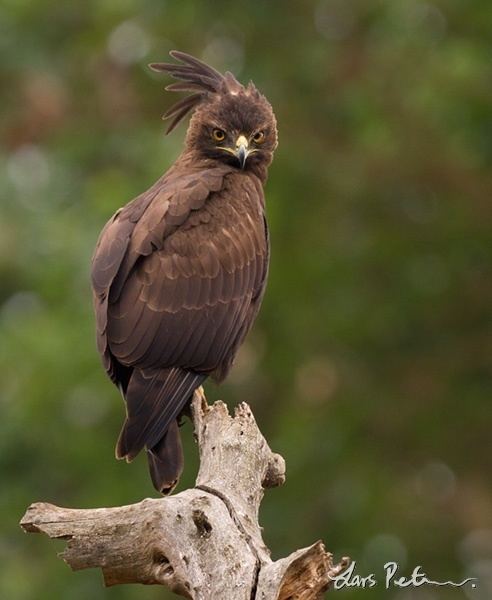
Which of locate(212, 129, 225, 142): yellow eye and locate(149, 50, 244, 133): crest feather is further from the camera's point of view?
locate(149, 50, 244, 133): crest feather

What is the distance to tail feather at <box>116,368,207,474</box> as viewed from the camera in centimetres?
730

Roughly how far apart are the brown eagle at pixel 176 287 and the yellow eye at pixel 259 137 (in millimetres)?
71

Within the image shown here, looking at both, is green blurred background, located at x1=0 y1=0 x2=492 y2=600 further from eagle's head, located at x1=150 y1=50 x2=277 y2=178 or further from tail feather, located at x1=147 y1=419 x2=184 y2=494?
tail feather, located at x1=147 y1=419 x2=184 y2=494

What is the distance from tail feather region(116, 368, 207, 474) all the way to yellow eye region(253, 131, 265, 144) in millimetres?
1587

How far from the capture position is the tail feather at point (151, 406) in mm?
7301

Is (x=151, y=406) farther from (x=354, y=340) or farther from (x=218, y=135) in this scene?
(x=354, y=340)

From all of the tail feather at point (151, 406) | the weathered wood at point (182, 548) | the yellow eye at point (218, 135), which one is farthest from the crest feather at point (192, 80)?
the weathered wood at point (182, 548)

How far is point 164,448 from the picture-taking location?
733 centimetres

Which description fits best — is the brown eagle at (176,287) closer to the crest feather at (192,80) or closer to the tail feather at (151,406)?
the tail feather at (151,406)

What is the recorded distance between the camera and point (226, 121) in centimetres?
865

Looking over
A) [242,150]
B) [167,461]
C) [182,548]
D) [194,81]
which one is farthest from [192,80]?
[182,548]

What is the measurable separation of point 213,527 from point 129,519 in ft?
0.99

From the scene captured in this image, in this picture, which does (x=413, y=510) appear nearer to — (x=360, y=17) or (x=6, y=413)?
(x=6, y=413)

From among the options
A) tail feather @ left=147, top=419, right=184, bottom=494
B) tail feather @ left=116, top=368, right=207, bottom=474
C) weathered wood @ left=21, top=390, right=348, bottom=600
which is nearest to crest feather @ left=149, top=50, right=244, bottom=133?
tail feather @ left=116, top=368, right=207, bottom=474
